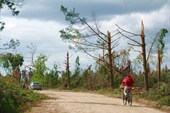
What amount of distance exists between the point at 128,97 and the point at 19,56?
54964mm

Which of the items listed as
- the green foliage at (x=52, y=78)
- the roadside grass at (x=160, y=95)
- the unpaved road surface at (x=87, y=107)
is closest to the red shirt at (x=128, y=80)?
the unpaved road surface at (x=87, y=107)

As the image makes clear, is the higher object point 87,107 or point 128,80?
point 128,80

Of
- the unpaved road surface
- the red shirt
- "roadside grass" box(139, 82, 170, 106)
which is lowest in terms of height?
the unpaved road surface

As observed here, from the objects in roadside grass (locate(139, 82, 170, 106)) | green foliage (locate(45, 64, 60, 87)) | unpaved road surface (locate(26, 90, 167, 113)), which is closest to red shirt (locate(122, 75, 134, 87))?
unpaved road surface (locate(26, 90, 167, 113))

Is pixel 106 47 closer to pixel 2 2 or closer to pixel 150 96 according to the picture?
pixel 150 96

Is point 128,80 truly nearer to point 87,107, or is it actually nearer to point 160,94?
point 87,107

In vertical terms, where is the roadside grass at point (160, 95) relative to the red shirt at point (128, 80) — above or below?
below

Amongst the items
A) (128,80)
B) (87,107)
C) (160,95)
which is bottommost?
(87,107)

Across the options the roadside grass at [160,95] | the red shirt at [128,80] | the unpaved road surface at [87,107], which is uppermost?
the red shirt at [128,80]

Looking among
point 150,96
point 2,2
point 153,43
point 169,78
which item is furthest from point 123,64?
point 2,2

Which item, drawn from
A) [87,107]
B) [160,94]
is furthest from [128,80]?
[160,94]

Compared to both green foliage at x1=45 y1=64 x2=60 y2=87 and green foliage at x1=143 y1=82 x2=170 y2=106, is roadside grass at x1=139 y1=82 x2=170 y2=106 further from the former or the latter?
green foliage at x1=45 y1=64 x2=60 y2=87

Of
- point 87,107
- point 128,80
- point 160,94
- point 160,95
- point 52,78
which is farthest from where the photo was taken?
point 52,78

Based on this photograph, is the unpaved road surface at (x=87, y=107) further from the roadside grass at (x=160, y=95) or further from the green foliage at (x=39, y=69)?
the green foliage at (x=39, y=69)
